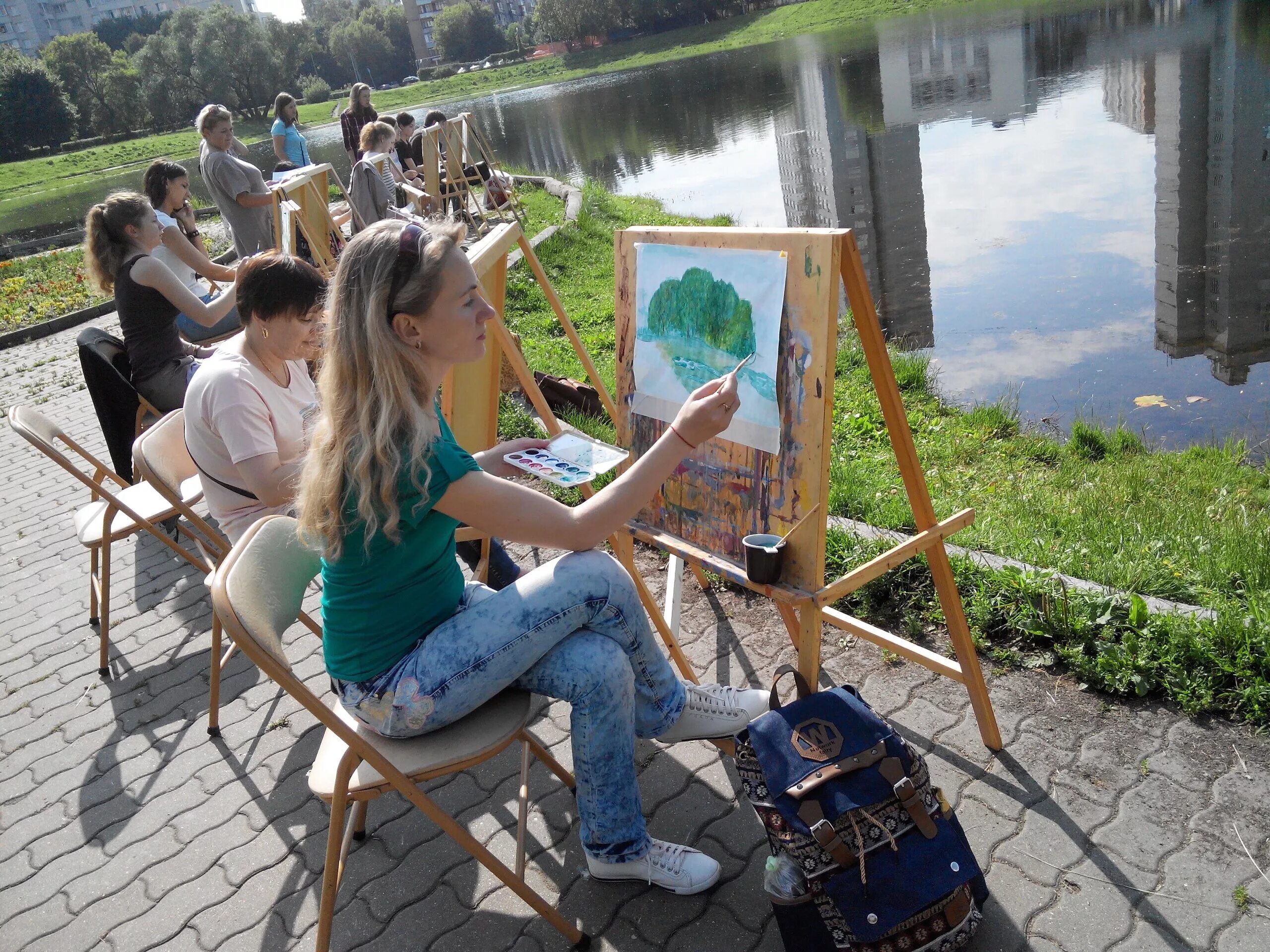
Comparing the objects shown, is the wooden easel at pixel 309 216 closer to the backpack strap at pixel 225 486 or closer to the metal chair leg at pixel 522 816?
the backpack strap at pixel 225 486

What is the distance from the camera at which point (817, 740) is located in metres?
1.97

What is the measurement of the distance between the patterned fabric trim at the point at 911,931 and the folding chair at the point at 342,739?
61 centimetres

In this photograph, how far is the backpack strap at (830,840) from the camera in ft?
5.99

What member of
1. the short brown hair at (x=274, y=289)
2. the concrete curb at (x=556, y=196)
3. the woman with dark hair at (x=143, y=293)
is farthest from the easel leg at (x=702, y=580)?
the concrete curb at (x=556, y=196)

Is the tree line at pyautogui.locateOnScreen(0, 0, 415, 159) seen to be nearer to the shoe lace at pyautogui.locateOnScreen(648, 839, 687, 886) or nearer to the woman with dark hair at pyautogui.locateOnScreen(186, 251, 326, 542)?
the woman with dark hair at pyautogui.locateOnScreen(186, 251, 326, 542)

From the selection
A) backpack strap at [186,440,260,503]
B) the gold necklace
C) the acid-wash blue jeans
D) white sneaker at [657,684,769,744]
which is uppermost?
the gold necklace

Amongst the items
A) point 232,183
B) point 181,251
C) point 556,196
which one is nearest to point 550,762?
point 181,251

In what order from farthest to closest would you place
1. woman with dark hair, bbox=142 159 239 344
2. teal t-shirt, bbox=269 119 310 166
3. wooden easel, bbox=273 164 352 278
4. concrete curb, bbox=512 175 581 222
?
concrete curb, bbox=512 175 581 222, teal t-shirt, bbox=269 119 310 166, wooden easel, bbox=273 164 352 278, woman with dark hair, bbox=142 159 239 344

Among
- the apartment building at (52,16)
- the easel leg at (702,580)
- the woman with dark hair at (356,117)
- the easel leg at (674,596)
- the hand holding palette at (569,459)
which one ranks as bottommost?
the easel leg at (702,580)

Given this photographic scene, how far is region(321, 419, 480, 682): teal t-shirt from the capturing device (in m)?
1.95

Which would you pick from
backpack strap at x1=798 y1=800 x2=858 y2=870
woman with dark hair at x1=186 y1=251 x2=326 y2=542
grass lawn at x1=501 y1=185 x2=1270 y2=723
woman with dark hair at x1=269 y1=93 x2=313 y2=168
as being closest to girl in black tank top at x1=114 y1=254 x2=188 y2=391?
grass lawn at x1=501 y1=185 x2=1270 y2=723

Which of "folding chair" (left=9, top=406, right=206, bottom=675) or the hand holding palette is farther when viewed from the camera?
"folding chair" (left=9, top=406, right=206, bottom=675)

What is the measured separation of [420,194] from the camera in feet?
27.6

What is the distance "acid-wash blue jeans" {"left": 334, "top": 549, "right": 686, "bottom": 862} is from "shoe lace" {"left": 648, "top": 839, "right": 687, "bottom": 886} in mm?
140
